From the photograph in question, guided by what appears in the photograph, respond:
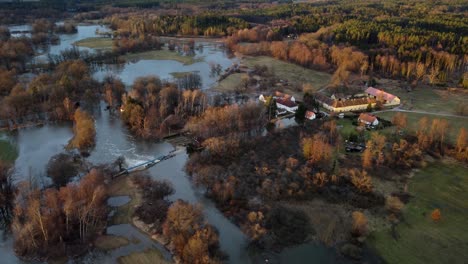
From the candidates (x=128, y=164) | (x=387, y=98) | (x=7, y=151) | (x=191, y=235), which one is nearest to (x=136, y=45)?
(x=7, y=151)

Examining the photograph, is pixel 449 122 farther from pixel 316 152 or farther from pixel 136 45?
pixel 136 45

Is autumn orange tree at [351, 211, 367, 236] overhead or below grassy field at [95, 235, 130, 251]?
overhead

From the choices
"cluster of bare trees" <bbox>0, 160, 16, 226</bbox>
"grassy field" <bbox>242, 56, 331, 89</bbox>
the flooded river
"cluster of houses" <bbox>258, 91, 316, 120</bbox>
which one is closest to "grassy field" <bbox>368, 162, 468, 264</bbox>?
the flooded river

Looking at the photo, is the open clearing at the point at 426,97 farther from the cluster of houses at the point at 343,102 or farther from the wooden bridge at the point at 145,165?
the wooden bridge at the point at 145,165

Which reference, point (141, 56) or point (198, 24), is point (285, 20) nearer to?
point (198, 24)

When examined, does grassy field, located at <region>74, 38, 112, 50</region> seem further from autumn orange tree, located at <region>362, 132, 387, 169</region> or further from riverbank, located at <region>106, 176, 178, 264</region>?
autumn orange tree, located at <region>362, 132, 387, 169</region>

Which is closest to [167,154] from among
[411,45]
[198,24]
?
[411,45]
